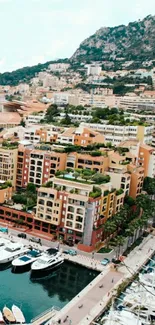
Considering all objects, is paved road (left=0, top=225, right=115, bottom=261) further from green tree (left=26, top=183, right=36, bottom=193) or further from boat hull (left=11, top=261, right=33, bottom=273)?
green tree (left=26, top=183, right=36, bottom=193)

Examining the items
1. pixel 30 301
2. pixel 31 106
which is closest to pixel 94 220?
pixel 30 301

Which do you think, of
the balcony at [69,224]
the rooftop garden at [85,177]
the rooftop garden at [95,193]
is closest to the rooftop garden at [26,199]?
the rooftop garden at [85,177]

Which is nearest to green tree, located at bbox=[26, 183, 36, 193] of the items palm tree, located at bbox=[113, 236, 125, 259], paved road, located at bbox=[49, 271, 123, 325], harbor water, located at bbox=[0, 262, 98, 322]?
palm tree, located at bbox=[113, 236, 125, 259]

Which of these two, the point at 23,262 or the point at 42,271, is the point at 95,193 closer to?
the point at 42,271

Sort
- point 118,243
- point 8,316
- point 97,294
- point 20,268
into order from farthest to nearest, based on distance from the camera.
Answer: point 118,243
point 20,268
point 97,294
point 8,316

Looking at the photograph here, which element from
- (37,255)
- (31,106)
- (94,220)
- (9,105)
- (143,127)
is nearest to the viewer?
(37,255)

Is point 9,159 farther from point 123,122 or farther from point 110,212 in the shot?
point 123,122

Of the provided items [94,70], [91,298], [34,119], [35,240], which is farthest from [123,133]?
[94,70]
